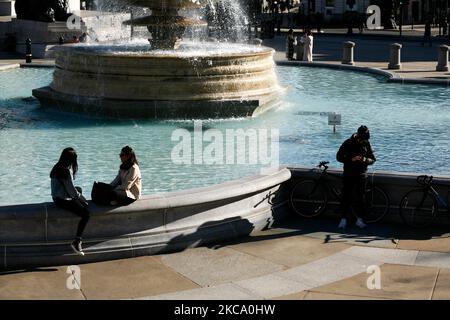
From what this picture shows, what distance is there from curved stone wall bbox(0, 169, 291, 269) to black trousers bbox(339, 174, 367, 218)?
111cm

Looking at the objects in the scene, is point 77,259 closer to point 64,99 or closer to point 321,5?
point 64,99

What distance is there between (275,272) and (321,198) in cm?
289

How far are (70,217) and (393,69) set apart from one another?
2511cm

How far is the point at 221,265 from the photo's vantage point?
11.6 metres

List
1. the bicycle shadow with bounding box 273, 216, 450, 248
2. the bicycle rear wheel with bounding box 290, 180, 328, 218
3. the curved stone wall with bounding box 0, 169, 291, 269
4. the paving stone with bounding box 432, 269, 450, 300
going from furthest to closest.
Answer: the bicycle rear wheel with bounding box 290, 180, 328, 218, the bicycle shadow with bounding box 273, 216, 450, 248, the curved stone wall with bounding box 0, 169, 291, 269, the paving stone with bounding box 432, 269, 450, 300

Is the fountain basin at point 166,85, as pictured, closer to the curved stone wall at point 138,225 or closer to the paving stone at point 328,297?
the curved stone wall at point 138,225

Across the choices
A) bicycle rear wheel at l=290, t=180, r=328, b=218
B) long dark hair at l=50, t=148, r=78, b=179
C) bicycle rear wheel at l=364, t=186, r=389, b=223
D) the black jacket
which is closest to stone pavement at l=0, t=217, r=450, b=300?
bicycle rear wheel at l=364, t=186, r=389, b=223

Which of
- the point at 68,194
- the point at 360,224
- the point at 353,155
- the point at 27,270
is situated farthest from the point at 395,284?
the point at 27,270

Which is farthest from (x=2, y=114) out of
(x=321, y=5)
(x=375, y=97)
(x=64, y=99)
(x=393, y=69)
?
(x=321, y=5)

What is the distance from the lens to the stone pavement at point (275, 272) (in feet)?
34.6

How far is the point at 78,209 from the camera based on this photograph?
38.1ft

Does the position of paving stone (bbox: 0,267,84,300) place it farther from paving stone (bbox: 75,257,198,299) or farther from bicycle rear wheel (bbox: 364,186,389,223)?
bicycle rear wheel (bbox: 364,186,389,223)

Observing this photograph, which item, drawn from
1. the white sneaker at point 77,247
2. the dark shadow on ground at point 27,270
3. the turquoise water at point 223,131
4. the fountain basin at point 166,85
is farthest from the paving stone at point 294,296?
the fountain basin at point 166,85

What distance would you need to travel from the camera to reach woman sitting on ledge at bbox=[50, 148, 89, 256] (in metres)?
11.6
